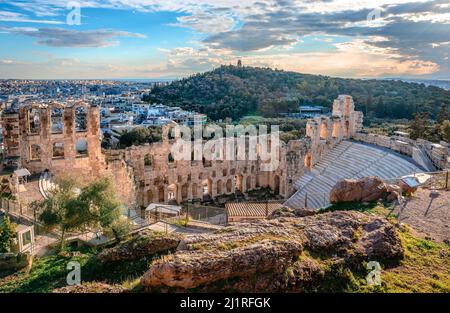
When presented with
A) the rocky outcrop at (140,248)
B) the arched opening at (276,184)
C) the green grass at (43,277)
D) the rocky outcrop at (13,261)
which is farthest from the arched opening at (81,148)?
the rocky outcrop at (140,248)

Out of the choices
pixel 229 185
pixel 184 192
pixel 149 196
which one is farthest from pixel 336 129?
pixel 149 196

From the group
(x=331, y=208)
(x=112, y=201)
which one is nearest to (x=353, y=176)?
(x=331, y=208)

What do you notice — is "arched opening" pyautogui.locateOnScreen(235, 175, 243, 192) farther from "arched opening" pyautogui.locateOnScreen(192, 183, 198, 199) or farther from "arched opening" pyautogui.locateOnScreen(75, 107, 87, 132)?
"arched opening" pyautogui.locateOnScreen(75, 107, 87, 132)

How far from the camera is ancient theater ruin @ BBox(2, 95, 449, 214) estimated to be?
25.1m

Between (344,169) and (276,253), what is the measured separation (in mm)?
21685

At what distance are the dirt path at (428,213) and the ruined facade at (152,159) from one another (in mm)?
16627

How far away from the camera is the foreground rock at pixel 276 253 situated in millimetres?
8516

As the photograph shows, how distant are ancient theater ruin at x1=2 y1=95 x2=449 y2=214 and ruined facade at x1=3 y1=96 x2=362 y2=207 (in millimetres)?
57

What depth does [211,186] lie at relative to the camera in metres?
34.0

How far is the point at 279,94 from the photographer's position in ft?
272

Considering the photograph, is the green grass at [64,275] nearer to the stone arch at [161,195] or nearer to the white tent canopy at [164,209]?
the white tent canopy at [164,209]

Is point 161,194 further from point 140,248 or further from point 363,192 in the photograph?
point 140,248

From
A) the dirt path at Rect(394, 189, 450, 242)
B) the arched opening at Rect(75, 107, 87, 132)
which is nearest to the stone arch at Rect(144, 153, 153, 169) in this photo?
the arched opening at Rect(75, 107, 87, 132)
